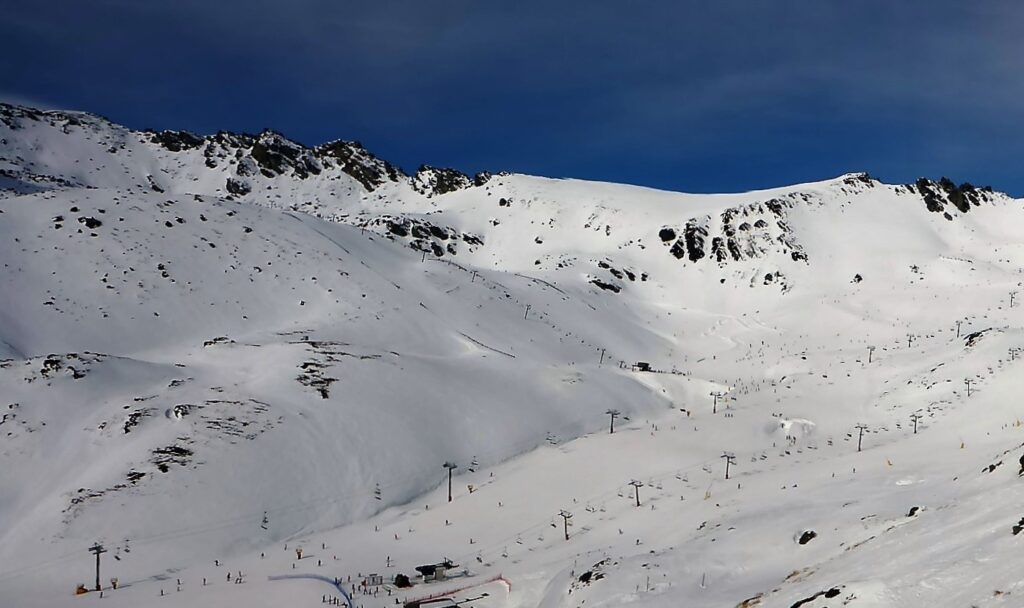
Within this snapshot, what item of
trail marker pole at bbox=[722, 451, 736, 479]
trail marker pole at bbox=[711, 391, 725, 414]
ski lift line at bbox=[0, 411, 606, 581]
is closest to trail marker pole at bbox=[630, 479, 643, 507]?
trail marker pole at bbox=[722, 451, 736, 479]

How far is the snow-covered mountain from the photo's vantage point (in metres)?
23.3

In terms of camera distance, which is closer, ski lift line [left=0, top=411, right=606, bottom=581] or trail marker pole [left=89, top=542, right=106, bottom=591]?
trail marker pole [left=89, top=542, right=106, bottom=591]

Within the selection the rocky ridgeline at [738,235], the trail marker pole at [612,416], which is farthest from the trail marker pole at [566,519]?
the rocky ridgeline at [738,235]

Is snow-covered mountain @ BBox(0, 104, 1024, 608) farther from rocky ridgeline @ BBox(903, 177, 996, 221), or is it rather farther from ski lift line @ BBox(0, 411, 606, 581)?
rocky ridgeline @ BBox(903, 177, 996, 221)

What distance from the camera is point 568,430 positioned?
47375mm

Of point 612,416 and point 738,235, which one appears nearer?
point 612,416

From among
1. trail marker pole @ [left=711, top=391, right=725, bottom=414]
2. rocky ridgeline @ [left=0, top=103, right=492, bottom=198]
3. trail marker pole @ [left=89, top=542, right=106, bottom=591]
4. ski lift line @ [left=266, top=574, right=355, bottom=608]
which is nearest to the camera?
ski lift line @ [left=266, top=574, right=355, bottom=608]

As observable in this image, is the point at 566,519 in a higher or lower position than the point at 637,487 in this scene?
lower

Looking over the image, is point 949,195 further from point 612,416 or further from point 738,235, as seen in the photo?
point 612,416

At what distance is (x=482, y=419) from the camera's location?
1784 inches

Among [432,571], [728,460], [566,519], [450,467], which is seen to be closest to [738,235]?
[728,460]

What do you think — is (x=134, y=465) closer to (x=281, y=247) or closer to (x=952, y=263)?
(x=281, y=247)

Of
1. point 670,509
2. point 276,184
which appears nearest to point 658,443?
point 670,509

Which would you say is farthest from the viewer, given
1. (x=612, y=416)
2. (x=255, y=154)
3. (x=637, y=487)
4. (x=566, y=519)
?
(x=255, y=154)
